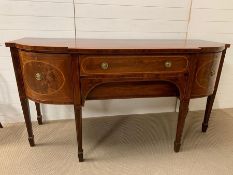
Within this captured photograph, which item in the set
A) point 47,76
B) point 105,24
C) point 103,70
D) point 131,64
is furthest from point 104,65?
point 105,24

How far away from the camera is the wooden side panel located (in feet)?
4.25

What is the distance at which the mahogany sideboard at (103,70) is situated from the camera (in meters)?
1.12

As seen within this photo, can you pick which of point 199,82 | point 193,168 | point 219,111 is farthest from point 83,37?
point 219,111

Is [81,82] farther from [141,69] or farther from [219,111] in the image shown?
[219,111]

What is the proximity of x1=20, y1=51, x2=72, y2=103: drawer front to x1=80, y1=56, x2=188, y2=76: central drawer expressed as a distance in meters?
0.11

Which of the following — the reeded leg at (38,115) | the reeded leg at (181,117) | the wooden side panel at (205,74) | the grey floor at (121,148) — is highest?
the wooden side panel at (205,74)

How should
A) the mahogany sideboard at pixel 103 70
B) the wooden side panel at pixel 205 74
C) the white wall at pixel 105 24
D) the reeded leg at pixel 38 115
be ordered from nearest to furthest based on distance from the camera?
1. the mahogany sideboard at pixel 103 70
2. the wooden side panel at pixel 205 74
3. the white wall at pixel 105 24
4. the reeded leg at pixel 38 115

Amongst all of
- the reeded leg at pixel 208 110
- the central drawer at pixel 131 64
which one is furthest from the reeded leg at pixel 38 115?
the reeded leg at pixel 208 110

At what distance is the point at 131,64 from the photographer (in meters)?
1.18

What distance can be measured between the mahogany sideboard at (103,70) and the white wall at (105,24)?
0.44 m

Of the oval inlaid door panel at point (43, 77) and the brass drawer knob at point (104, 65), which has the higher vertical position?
the brass drawer knob at point (104, 65)

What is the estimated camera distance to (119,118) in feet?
6.36

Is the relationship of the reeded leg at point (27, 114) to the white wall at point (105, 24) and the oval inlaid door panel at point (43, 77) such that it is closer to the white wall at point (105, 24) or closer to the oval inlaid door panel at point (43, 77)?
the oval inlaid door panel at point (43, 77)

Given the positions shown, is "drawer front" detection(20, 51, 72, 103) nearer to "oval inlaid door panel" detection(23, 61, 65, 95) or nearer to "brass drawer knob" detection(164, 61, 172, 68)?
"oval inlaid door panel" detection(23, 61, 65, 95)
